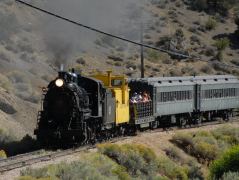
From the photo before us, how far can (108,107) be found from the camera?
23703 mm

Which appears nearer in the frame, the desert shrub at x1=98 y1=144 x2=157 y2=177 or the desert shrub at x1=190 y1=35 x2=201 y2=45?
the desert shrub at x1=98 y1=144 x2=157 y2=177

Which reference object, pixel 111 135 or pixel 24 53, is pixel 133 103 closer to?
pixel 111 135

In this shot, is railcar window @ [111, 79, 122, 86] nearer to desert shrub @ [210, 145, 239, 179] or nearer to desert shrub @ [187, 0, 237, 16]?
desert shrub @ [210, 145, 239, 179]

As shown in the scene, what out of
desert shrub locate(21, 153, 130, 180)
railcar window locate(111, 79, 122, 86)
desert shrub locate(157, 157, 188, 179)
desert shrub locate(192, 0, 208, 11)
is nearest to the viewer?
desert shrub locate(21, 153, 130, 180)

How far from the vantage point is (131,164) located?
20.5 metres

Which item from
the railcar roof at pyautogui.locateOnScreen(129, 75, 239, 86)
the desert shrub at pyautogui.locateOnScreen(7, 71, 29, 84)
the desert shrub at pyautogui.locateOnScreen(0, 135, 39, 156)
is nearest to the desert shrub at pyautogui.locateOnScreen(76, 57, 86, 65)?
the desert shrub at pyautogui.locateOnScreen(7, 71, 29, 84)

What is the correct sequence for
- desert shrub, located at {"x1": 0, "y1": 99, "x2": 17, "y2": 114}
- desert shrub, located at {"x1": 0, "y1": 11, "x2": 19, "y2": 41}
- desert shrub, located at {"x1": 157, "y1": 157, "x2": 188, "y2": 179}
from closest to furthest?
desert shrub, located at {"x1": 157, "y1": 157, "x2": 188, "y2": 179}, desert shrub, located at {"x1": 0, "y1": 99, "x2": 17, "y2": 114}, desert shrub, located at {"x1": 0, "y1": 11, "x2": 19, "y2": 41}

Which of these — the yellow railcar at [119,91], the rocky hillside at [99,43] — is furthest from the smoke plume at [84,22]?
the yellow railcar at [119,91]

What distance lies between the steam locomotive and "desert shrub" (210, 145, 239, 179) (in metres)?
4.56

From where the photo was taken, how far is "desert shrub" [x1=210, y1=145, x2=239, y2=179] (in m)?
22.8

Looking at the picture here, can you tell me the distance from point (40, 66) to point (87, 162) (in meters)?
31.6

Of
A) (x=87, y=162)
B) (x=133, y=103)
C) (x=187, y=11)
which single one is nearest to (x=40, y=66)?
(x=133, y=103)

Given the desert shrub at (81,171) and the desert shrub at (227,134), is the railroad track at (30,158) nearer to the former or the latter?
the desert shrub at (81,171)

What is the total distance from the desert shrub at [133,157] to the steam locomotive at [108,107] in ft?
4.65
